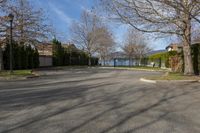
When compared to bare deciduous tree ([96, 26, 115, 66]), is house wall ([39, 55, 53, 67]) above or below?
below

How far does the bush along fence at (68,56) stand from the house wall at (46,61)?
1.59 m

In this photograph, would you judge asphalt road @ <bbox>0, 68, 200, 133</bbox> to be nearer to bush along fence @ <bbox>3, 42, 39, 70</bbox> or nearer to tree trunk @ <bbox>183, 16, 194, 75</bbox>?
Result: tree trunk @ <bbox>183, 16, 194, 75</bbox>

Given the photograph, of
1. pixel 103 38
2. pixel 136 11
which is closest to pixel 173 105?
pixel 136 11

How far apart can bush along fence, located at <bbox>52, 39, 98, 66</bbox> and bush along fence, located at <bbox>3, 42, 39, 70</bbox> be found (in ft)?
41.5

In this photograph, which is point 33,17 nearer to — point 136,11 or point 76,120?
point 136,11

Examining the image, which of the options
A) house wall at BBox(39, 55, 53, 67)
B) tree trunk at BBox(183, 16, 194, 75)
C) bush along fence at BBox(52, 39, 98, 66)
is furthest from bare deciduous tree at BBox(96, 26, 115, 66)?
tree trunk at BBox(183, 16, 194, 75)

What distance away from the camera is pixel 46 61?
59.9m

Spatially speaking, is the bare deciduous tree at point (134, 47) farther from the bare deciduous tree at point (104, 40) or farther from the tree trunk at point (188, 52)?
the tree trunk at point (188, 52)

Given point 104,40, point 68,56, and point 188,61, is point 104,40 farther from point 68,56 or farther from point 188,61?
point 188,61

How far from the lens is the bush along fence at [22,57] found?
42.4 metres

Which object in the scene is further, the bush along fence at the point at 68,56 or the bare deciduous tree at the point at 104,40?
the bare deciduous tree at the point at 104,40

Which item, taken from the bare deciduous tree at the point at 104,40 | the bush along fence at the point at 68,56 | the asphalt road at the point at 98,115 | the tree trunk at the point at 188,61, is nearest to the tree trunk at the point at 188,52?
the tree trunk at the point at 188,61

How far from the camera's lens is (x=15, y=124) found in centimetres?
863

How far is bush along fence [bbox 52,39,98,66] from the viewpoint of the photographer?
64069mm
